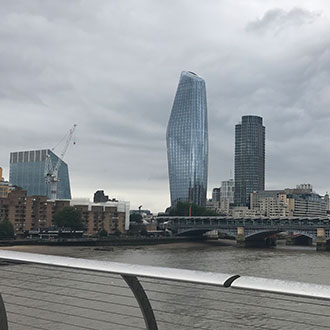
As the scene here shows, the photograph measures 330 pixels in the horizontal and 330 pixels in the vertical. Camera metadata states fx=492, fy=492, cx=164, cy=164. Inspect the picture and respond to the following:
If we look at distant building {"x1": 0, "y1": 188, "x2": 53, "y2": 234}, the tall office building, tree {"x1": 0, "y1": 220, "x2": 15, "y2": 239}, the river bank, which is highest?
the tall office building

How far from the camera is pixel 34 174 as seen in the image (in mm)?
146250

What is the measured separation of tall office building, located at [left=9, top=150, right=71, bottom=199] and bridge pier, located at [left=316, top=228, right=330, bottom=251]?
93.9m

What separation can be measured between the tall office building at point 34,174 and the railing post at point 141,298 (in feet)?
467

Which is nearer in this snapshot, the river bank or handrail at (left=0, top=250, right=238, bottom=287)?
handrail at (left=0, top=250, right=238, bottom=287)

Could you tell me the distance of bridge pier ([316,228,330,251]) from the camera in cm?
6196

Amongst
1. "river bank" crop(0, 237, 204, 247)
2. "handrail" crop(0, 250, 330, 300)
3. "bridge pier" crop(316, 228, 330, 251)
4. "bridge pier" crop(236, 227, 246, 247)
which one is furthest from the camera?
"bridge pier" crop(236, 227, 246, 247)

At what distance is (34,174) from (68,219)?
2925 inches

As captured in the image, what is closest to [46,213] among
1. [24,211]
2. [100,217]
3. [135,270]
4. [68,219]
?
[24,211]

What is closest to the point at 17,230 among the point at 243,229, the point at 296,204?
the point at 243,229

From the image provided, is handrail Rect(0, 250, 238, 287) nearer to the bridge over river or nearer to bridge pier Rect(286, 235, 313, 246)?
the bridge over river

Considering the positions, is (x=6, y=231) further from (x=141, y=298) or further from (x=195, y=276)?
(x=195, y=276)

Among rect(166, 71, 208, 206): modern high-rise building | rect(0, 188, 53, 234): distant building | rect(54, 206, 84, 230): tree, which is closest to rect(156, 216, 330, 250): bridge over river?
rect(54, 206, 84, 230): tree

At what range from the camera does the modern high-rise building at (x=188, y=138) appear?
124750mm

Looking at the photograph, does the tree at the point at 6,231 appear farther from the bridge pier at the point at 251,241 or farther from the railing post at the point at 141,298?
the railing post at the point at 141,298
